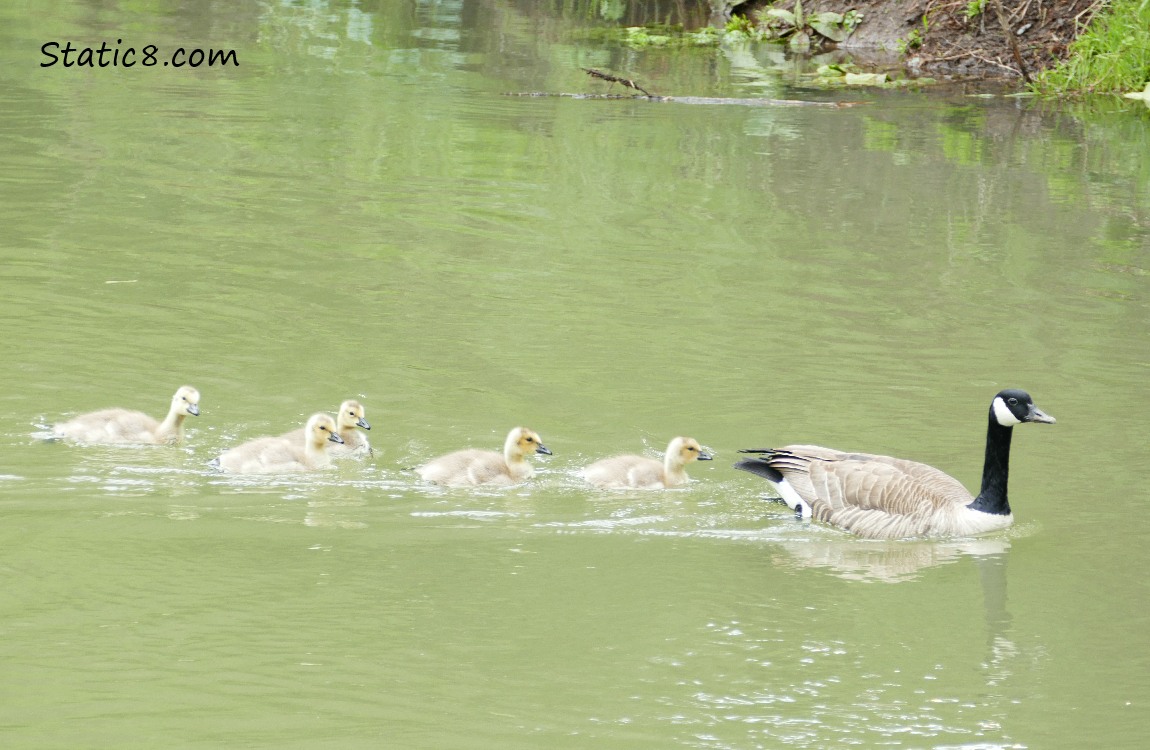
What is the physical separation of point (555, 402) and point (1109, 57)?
46.3 ft

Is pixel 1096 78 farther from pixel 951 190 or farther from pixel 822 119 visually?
pixel 951 190

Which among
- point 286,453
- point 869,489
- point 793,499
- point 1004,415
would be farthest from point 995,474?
point 286,453

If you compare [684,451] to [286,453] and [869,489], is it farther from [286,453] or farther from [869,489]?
[286,453]

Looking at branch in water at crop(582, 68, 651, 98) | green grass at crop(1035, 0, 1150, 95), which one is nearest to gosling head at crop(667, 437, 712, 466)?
branch in water at crop(582, 68, 651, 98)

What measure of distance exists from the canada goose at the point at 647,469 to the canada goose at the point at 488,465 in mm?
306

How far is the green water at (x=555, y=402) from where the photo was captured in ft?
19.5

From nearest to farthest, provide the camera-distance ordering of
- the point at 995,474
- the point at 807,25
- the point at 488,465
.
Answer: the point at 995,474
the point at 488,465
the point at 807,25

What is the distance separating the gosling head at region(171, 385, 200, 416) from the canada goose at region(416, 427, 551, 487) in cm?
127

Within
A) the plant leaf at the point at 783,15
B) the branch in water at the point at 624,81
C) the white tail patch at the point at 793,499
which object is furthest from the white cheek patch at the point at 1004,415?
the plant leaf at the point at 783,15

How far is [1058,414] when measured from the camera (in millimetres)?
9438

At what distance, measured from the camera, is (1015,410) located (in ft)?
26.1

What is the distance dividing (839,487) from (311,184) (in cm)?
790

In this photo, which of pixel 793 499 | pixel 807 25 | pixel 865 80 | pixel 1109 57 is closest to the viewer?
pixel 793 499

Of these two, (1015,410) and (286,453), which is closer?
(1015,410)
